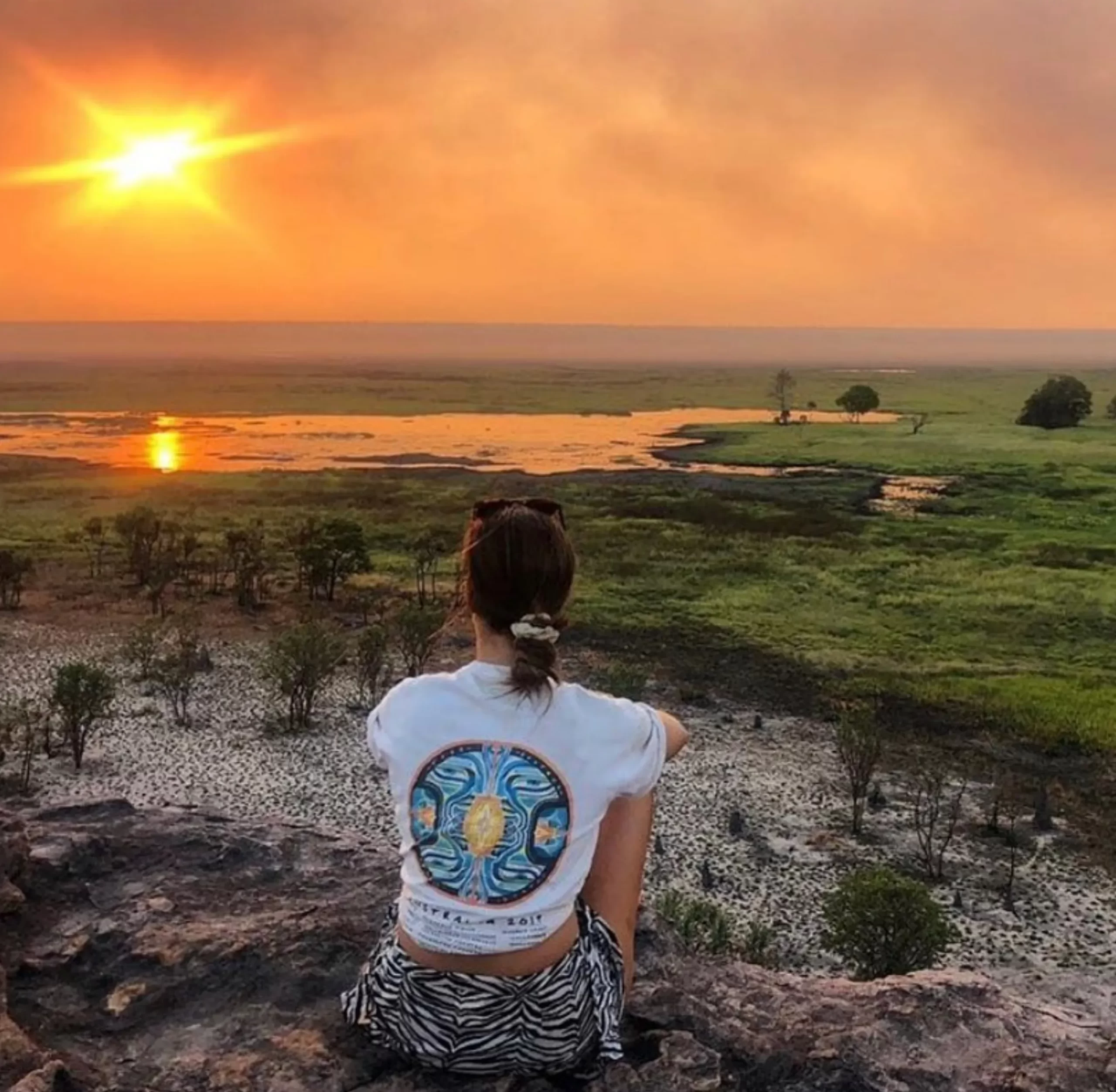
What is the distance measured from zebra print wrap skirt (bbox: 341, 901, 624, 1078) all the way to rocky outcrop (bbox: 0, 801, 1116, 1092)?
0.38ft

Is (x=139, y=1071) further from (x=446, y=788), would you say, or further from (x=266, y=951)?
(x=446, y=788)

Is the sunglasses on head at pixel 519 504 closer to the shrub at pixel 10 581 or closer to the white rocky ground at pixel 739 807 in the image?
the white rocky ground at pixel 739 807

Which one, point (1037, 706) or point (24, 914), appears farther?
point (1037, 706)

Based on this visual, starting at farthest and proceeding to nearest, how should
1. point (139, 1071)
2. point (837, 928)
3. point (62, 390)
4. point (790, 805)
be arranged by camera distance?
point (62, 390)
point (790, 805)
point (837, 928)
point (139, 1071)

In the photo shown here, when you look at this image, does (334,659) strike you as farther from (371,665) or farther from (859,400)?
(859,400)

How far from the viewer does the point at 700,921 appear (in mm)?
15023

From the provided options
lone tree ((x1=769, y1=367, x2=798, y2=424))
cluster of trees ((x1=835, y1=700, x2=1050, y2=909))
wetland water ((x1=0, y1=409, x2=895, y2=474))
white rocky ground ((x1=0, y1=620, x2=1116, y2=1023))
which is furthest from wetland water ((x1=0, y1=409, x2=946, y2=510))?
white rocky ground ((x1=0, y1=620, x2=1116, y2=1023))

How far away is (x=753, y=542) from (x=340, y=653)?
25.5 m

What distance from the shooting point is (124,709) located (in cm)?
2567

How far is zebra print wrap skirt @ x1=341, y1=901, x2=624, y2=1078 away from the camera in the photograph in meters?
4.11

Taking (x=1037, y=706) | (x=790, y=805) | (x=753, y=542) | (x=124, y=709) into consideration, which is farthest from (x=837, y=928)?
(x=753, y=542)

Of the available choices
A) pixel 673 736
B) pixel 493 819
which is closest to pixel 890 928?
pixel 673 736

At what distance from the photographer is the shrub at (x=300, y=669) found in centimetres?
2494

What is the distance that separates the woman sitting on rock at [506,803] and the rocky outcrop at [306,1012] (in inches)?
14.3
